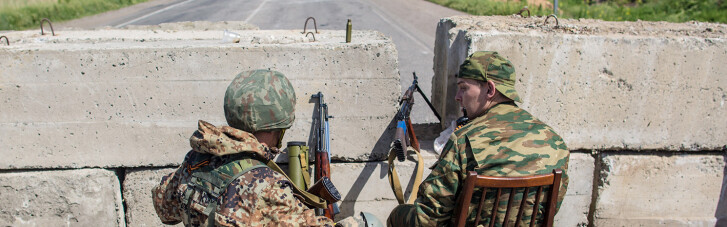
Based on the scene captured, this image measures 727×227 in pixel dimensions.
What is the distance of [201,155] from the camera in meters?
2.12

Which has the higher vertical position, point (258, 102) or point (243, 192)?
point (258, 102)

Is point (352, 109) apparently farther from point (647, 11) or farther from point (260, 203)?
point (647, 11)

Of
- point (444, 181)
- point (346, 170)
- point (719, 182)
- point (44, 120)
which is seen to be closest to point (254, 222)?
point (444, 181)

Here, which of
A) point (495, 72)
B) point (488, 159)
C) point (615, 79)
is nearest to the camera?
point (488, 159)

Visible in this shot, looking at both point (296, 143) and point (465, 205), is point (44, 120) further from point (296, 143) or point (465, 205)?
point (465, 205)

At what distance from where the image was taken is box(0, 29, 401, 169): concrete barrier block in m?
3.32

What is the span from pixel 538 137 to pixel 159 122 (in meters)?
2.40

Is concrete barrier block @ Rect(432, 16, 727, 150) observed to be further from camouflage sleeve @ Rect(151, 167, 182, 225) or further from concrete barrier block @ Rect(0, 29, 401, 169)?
camouflage sleeve @ Rect(151, 167, 182, 225)

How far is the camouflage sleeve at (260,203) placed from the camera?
1.94 meters

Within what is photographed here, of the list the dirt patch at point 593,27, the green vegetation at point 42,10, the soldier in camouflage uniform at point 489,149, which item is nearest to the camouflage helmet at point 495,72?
the soldier in camouflage uniform at point 489,149

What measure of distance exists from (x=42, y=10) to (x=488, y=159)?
18326 millimetres

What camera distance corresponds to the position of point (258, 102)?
78.9 inches

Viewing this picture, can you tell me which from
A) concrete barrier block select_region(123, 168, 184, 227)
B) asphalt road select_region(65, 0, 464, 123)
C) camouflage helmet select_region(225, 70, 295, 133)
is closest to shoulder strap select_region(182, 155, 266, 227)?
camouflage helmet select_region(225, 70, 295, 133)

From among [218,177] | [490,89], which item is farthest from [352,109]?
[218,177]
